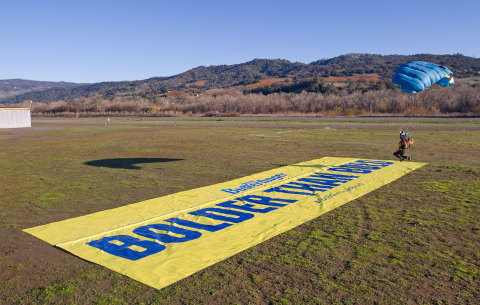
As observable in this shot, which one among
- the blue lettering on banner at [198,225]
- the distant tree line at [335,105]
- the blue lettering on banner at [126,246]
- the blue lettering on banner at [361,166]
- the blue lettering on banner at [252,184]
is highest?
the distant tree line at [335,105]

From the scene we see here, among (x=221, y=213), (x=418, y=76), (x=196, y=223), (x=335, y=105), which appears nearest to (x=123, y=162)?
(x=221, y=213)

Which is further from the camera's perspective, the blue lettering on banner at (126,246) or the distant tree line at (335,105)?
the distant tree line at (335,105)

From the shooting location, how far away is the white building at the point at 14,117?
151 ft

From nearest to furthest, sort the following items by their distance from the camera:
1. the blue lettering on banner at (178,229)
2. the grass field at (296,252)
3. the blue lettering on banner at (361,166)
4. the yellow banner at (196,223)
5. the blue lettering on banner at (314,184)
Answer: the grass field at (296,252) < the yellow banner at (196,223) < the blue lettering on banner at (178,229) < the blue lettering on banner at (314,184) < the blue lettering on banner at (361,166)

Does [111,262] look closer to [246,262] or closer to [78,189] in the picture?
[246,262]

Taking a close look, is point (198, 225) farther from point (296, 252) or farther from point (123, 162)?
point (123, 162)

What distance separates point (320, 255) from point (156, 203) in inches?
193

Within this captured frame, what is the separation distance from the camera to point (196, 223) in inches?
317

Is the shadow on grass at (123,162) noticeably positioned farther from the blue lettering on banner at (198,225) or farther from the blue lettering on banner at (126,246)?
the blue lettering on banner at (126,246)

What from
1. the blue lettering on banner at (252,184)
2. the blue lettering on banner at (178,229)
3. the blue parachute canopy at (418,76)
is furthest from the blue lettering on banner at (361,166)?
the blue lettering on banner at (178,229)

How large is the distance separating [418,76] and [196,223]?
10280 mm

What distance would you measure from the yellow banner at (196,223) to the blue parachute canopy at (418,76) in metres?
3.39

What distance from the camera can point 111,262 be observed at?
5.98 meters

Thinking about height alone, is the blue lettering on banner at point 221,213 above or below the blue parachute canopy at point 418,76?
below
